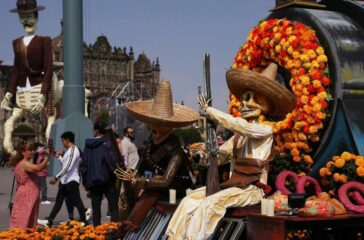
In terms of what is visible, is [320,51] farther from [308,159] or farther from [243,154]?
[243,154]

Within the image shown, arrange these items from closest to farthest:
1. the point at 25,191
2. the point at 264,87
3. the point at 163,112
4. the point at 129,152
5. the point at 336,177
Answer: the point at 264,87 → the point at 336,177 → the point at 163,112 → the point at 25,191 → the point at 129,152

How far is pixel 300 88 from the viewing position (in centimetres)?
677

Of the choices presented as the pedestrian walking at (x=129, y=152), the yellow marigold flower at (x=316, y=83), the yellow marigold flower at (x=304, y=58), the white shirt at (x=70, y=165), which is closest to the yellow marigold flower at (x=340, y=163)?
the yellow marigold flower at (x=316, y=83)

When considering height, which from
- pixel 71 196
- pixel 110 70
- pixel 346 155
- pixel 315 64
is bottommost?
pixel 110 70

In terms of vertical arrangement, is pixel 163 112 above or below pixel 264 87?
below

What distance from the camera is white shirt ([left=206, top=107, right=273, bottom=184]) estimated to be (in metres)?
5.80

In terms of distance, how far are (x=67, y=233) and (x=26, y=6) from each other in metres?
6.48

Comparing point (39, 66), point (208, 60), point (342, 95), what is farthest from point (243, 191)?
point (39, 66)

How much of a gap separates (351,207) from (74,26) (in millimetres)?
10856

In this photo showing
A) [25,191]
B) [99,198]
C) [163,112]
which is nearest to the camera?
[163,112]

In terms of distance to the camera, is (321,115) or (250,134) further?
(321,115)

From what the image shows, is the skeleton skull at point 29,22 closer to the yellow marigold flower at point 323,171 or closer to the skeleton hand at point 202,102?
the skeleton hand at point 202,102

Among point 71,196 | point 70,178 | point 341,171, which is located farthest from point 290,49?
point 71,196

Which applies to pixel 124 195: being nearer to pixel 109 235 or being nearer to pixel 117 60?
pixel 109 235
